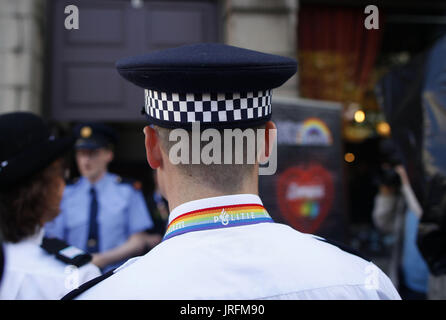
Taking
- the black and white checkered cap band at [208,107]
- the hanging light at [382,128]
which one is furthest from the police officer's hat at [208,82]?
the hanging light at [382,128]

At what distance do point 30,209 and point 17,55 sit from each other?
3.33m

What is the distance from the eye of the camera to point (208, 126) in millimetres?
1087

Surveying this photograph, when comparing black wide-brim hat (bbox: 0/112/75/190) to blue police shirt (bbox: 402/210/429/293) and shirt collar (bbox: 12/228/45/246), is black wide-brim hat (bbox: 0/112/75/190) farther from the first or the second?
blue police shirt (bbox: 402/210/429/293)

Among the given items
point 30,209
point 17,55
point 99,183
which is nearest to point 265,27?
point 99,183

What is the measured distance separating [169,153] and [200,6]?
4.48 metres

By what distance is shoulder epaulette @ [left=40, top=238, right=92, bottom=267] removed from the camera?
1.74 metres

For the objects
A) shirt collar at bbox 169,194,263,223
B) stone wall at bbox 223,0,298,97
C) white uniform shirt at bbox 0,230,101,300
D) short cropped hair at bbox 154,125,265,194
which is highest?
stone wall at bbox 223,0,298,97

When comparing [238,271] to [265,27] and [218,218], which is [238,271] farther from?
[265,27]

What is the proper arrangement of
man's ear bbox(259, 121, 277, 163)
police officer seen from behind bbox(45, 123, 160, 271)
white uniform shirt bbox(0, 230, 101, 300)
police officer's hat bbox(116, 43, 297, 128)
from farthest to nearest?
police officer seen from behind bbox(45, 123, 160, 271) < white uniform shirt bbox(0, 230, 101, 300) < man's ear bbox(259, 121, 277, 163) < police officer's hat bbox(116, 43, 297, 128)

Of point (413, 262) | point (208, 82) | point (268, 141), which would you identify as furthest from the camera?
point (413, 262)

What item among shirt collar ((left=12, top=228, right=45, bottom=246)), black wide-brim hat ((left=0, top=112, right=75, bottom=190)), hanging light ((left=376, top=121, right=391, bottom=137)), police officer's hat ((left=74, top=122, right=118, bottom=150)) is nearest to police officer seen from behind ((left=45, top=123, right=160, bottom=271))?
police officer's hat ((left=74, top=122, right=118, bottom=150))

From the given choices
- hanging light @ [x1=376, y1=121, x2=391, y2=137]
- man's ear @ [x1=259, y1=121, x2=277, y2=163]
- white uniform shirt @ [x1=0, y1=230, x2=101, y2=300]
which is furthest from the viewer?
hanging light @ [x1=376, y1=121, x2=391, y2=137]

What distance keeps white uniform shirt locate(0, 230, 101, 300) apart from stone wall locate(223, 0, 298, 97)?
3.52 m

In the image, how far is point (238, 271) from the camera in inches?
38.3
